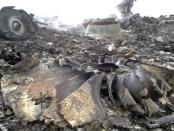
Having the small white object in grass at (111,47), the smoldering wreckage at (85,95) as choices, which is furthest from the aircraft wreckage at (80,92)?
the small white object in grass at (111,47)

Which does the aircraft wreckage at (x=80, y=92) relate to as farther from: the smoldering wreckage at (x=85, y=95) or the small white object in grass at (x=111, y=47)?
the small white object in grass at (x=111, y=47)

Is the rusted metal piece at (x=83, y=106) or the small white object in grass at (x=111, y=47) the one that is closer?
the rusted metal piece at (x=83, y=106)

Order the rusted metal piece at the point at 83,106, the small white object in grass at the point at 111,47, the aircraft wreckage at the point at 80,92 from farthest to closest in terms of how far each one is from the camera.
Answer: the small white object in grass at the point at 111,47 < the aircraft wreckage at the point at 80,92 < the rusted metal piece at the point at 83,106

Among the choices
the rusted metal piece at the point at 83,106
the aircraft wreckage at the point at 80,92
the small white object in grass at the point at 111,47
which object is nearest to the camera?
the rusted metal piece at the point at 83,106

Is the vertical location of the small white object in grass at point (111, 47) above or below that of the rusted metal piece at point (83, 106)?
above

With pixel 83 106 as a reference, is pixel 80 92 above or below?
above

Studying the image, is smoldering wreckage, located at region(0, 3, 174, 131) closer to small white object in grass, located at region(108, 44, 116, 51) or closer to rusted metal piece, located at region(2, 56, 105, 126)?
rusted metal piece, located at region(2, 56, 105, 126)

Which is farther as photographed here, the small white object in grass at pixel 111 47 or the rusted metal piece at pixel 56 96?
the small white object in grass at pixel 111 47

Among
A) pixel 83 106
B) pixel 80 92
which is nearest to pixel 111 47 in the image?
pixel 80 92

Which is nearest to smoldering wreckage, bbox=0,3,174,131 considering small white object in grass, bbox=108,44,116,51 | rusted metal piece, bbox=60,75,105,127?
rusted metal piece, bbox=60,75,105,127

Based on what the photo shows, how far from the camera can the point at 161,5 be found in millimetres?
18453

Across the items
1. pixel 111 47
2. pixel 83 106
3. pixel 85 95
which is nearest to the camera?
pixel 83 106

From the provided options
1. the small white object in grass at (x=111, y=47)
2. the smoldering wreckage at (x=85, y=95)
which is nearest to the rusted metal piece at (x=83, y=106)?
the smoldering wreckage at (x=85, y=95)

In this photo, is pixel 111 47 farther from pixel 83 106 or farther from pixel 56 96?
pixel 83 106
